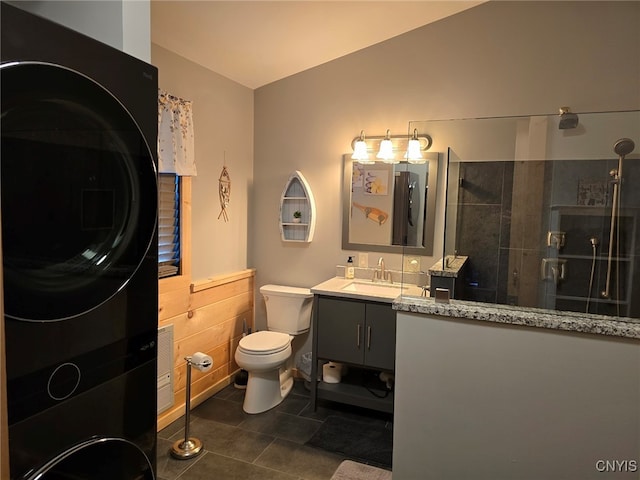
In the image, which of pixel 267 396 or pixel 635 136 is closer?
pixel 635 136

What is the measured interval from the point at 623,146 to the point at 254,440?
8.51 ft

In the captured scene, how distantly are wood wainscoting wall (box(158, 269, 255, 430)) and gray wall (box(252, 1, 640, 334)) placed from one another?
234 millimetres

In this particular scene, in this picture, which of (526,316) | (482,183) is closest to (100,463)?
(526,316)

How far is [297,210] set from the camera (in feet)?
11.6

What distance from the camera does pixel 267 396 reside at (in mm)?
3115

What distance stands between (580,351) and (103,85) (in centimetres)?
194

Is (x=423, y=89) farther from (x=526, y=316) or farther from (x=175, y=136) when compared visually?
(x=526, y=316)

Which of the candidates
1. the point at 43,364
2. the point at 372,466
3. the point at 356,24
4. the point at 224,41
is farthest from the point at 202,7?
the point at 372,466

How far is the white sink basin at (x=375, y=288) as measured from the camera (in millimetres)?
3020

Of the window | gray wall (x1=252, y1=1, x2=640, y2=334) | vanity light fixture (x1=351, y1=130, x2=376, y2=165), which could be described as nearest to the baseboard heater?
the window

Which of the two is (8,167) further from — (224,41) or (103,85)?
(224,41)

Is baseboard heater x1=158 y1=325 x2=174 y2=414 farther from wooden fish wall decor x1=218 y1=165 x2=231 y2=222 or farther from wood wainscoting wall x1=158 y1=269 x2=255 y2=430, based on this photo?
wooden fish wall decor x1=218 y1=165 x2=231 y2=222

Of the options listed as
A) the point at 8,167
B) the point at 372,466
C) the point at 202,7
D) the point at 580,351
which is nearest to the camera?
the point at 8,167

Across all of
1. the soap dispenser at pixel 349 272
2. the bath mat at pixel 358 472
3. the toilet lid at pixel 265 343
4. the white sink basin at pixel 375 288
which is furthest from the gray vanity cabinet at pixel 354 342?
the bath mat at pixel 358 472
